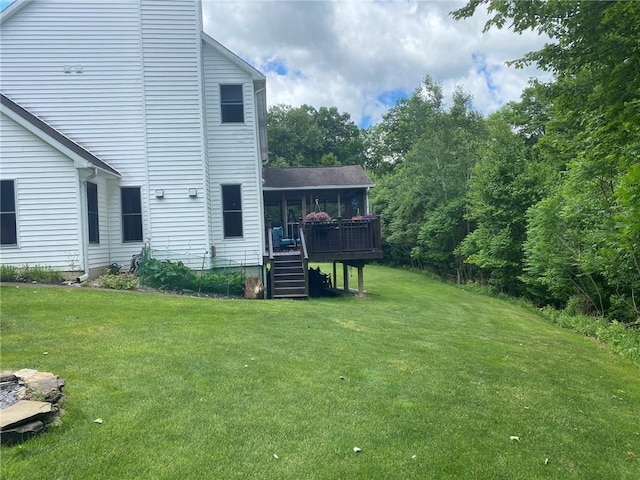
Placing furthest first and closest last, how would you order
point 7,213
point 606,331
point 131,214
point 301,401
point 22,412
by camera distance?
point 131,214 → point 606,331 → point 7,213 → point 301,401 → point 22,412

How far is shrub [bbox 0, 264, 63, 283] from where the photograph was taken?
10.3 metres

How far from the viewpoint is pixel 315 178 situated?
737 inches

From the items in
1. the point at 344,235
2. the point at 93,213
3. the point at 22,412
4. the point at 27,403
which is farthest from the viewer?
the point at 344,235

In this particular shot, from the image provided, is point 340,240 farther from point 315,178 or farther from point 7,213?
point 7,213

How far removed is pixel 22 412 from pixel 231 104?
39.0 feet

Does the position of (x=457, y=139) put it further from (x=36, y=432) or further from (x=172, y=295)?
(x=36, y=432)

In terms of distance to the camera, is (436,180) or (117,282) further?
(436,180)

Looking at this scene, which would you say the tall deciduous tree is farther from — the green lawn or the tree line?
the green lawn

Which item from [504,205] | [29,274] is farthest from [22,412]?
[504,205]

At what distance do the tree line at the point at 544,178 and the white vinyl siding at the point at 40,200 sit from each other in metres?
9.52

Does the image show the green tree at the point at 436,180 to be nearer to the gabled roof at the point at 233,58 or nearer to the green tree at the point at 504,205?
the green tree at the point at 504,205

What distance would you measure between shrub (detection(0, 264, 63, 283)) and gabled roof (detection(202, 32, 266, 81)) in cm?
779

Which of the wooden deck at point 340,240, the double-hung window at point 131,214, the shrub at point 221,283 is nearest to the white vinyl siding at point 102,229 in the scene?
the double-hung window at point 131,214

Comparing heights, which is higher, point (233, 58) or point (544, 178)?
point (233, 58)
